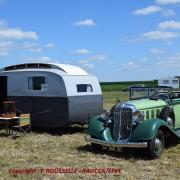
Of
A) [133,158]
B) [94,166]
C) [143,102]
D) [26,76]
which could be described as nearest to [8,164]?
[94,166]

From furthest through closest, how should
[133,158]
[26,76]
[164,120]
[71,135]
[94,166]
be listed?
1. [26,76]
2. [71,135]
3. [164,120]
4. [133,158]
5. [94,166]

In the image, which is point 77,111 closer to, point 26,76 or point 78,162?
point 26,76

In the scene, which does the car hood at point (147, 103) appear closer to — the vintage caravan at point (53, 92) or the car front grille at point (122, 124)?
the car front grille at point (122, 124)

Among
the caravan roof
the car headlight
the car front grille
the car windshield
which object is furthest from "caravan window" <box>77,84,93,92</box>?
the car headlight

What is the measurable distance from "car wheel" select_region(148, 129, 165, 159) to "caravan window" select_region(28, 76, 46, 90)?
17.8 ft

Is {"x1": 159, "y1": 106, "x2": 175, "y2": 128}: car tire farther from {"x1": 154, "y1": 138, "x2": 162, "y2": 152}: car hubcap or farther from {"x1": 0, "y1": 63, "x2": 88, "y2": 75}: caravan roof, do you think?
{"x1": 0, "y1": 63, "x2": 88, "y2": 75}: caravan roof

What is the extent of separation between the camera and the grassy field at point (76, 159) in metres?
8.42

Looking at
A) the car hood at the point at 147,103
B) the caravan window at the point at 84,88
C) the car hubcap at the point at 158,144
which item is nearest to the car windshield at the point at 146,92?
the car hood at the point at 147,103

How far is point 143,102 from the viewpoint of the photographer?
11.3 metres

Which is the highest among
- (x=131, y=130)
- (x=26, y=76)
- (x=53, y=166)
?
(x=26, y=76)

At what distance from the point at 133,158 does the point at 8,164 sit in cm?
280

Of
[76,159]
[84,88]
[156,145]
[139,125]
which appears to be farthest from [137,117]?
[84,88]

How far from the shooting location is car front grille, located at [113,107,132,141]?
1055cm

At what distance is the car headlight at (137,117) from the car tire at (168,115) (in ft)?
2.03
